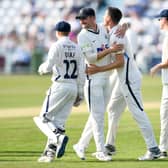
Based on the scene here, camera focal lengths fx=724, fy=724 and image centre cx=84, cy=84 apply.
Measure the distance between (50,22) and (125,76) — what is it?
28788mm

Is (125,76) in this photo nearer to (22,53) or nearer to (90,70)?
(90,70)

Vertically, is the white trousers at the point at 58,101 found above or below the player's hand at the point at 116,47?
below

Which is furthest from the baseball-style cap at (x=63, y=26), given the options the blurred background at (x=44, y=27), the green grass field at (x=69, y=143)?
the blurred background at (x=44, y=27)

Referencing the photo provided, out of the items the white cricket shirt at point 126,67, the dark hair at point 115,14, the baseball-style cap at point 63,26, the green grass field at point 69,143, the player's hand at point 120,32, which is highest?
the dark hair at point 115,14

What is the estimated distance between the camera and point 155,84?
30953 mm

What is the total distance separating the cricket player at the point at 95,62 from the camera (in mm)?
10273

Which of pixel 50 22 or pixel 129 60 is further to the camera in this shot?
pixel 50 22

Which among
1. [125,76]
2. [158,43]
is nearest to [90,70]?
[125,76]

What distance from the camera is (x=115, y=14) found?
10531 millimetres

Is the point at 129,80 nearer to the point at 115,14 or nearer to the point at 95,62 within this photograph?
the point at 95,62

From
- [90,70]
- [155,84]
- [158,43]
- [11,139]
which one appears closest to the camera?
[90,70]

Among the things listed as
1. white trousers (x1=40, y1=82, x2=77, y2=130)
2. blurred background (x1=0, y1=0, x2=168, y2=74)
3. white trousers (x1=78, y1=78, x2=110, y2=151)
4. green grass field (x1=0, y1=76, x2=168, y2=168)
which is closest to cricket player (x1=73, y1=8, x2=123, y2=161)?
white trousers (x1=78, y1=78, x2=110, y2=151)

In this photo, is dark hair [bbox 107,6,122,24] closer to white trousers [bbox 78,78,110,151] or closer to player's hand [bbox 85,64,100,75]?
player's hand [bbox 85,64,100,75]

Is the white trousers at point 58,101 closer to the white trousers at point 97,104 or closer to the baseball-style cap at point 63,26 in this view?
the white trousers at point 97,104
